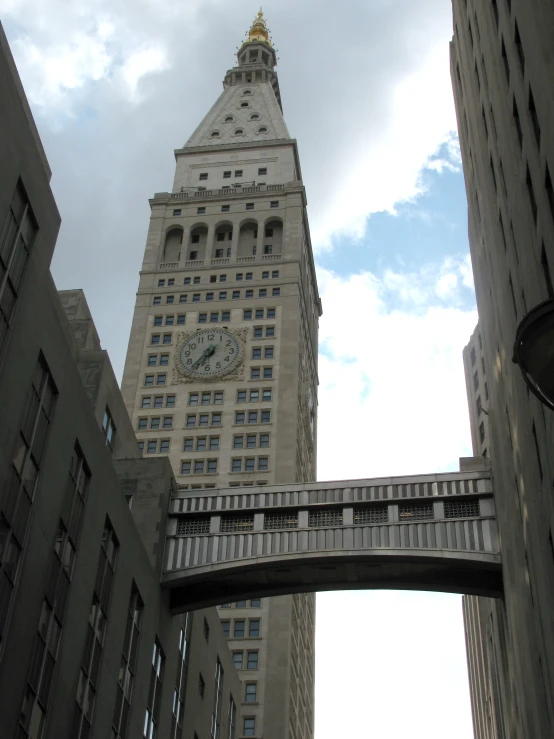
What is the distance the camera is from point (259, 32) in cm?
13675

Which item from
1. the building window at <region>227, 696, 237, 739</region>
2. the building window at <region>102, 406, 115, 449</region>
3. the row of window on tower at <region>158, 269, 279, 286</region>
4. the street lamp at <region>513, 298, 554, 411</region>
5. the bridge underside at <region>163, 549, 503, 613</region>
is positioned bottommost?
the street lamp at <region>513, 298, 554, 411</region>

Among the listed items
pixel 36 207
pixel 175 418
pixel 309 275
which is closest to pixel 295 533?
pixel 36 207

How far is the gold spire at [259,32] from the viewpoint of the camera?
442ft

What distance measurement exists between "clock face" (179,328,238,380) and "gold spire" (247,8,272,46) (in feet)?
216

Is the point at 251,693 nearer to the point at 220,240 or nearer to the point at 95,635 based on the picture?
the point at 95,635

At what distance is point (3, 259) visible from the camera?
24359mm

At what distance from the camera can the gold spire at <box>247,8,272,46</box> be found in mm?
134625

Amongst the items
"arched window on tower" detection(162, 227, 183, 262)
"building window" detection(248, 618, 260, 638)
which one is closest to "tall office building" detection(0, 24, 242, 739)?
"building window" detection(248, 618, 260, 638)

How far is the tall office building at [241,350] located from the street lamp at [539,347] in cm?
6079

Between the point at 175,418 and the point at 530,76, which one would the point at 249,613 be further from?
the point at 530,76

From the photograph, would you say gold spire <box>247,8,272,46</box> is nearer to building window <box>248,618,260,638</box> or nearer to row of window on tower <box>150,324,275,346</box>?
row of window on tower <box>150,324,275,346</box>

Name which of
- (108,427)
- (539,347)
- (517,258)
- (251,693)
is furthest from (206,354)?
(539,347)

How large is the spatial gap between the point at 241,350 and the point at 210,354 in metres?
2.84

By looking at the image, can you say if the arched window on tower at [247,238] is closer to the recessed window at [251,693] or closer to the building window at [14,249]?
the recessed window at [251,693]
